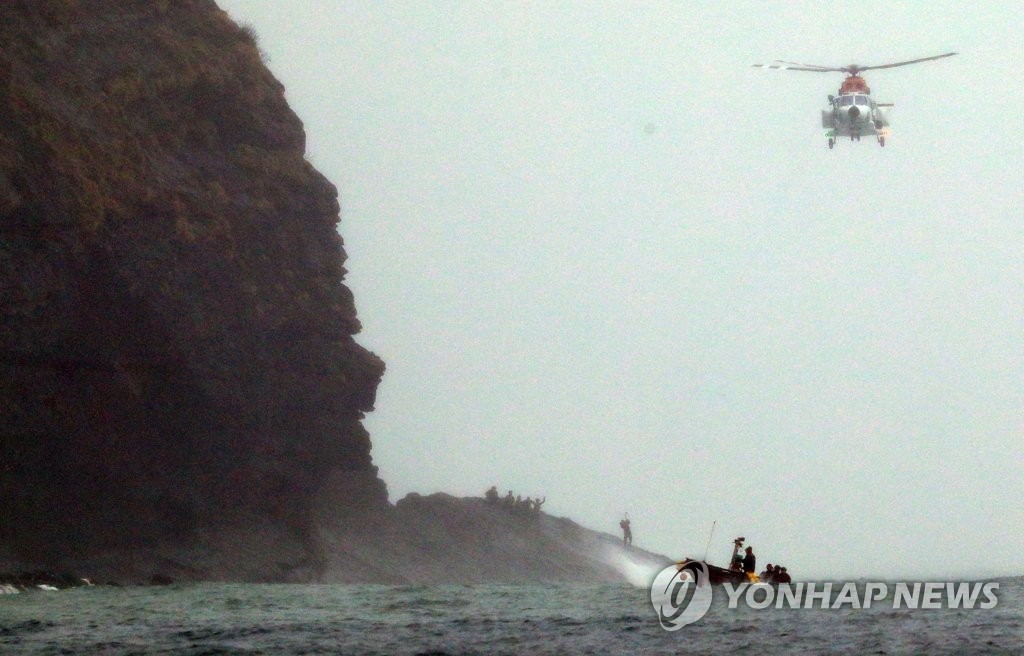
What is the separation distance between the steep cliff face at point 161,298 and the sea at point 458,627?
305 inches

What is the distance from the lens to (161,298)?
5188cm

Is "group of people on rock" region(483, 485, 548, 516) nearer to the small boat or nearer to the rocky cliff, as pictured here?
the rocky cliff

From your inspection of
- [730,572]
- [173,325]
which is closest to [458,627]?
[730,572]

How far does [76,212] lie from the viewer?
4847 cm

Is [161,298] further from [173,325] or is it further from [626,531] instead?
[626,531]

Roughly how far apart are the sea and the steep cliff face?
775 cm

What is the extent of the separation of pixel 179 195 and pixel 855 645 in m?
35.8

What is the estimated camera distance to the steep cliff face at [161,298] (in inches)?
1860

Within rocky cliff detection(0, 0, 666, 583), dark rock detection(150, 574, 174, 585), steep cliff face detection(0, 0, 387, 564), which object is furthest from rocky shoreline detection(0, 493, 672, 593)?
steep cliff face detection(0, 0, 387, 564)

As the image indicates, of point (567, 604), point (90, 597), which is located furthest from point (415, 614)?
point (90, 597)

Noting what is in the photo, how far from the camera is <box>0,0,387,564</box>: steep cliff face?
47.2 m

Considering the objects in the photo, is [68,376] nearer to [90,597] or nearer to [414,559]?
[90,597]

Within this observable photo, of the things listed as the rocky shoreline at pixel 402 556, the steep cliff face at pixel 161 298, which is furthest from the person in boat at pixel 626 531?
the steep cliff face at pixel 161 298

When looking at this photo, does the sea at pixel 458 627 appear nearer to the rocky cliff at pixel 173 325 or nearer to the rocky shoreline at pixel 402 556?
the rocky shoreline at pixel 402 556
